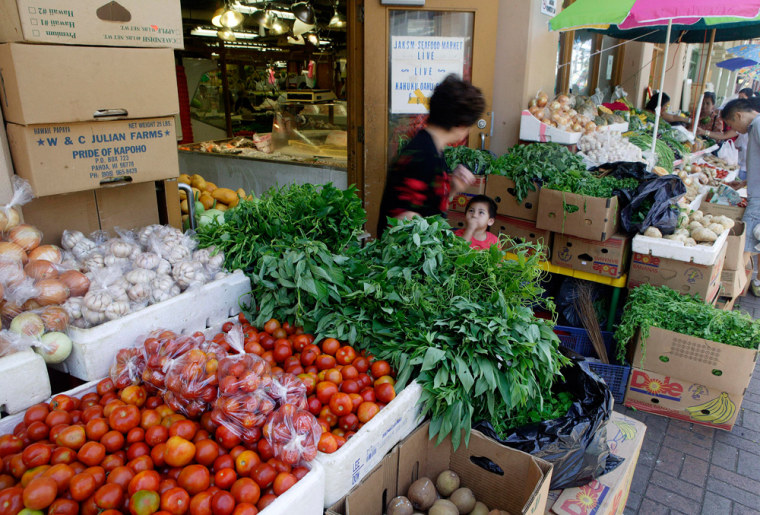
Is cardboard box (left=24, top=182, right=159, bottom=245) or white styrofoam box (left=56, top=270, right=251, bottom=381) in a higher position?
cardboard box (left=24, top=182, right=159, bottom=245)

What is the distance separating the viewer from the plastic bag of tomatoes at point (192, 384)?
171 centimetres

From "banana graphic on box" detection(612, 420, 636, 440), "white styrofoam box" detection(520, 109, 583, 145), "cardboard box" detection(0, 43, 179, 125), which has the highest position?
"cardboard box" detection(0, 43, 179, 125)

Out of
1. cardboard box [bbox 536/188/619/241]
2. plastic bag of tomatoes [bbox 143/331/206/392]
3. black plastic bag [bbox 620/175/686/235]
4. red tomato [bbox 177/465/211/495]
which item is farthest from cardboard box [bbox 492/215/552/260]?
red tomato [bbox 177/465/211/495]

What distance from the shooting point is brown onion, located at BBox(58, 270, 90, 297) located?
2230 mm

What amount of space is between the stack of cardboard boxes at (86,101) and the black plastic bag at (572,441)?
2.21 meters

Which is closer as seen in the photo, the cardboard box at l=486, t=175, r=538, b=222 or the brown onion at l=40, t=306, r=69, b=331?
the brown onion at l=40, t=306, r=69, b=331

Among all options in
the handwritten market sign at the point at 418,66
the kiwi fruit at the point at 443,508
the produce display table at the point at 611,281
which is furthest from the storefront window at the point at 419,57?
the kiwi fruit at the point at 443,508

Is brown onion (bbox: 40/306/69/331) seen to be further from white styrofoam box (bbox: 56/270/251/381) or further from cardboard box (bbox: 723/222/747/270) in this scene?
cardboard box (bbox: 723/222/747/270)

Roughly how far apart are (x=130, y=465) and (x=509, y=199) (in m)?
3.85

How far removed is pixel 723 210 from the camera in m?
5.38

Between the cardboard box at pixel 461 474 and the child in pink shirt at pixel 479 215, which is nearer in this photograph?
the cardboard box at pixel 461 474

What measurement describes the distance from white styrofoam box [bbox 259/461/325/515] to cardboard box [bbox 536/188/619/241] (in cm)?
313

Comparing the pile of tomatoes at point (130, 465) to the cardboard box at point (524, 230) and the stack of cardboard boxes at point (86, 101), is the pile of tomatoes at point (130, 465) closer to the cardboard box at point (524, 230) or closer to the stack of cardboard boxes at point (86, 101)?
the stack of cardboard boxes at point (86, 101)

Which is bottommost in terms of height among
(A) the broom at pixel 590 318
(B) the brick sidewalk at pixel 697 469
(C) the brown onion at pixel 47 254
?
(B) the brick sidewalk at pixel 697 469
